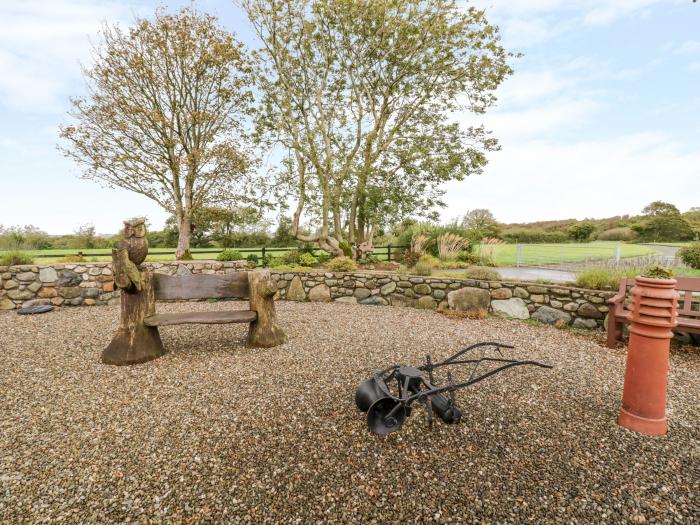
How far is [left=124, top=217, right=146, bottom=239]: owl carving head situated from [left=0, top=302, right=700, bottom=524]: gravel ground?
1587mm

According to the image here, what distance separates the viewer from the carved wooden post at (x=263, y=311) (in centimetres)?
443

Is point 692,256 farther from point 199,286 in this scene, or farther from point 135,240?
point 135,240

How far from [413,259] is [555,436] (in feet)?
26.1

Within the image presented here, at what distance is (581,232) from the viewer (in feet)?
91.7

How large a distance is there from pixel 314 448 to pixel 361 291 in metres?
5.42

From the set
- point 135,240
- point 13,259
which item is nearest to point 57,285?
point 13,259

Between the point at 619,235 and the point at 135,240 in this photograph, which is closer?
the point at 135,240

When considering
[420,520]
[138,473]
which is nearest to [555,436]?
[420,520]

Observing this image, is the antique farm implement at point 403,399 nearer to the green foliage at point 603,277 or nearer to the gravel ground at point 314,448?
the gravel ground at point 314,448

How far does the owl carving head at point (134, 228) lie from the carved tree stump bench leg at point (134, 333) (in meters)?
0.53

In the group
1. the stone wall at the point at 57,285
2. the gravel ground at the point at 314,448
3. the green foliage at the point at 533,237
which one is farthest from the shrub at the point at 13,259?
the green foliage at the point at 533,237

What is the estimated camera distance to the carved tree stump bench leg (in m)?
3.93

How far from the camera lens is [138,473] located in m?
2.11

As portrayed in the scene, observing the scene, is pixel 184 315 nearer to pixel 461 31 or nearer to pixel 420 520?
pixel 420 520
